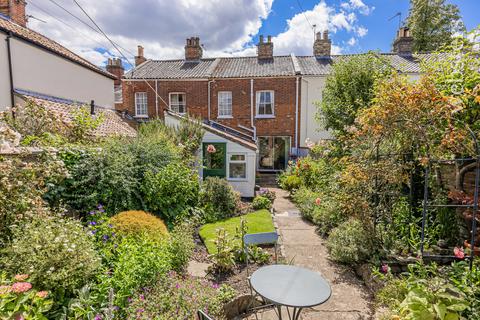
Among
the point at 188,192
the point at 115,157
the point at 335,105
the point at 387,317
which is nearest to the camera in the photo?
the point at 387,317

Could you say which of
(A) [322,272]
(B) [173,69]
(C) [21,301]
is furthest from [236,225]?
(B) [173,69]

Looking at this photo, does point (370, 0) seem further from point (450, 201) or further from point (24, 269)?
point (24, 269)

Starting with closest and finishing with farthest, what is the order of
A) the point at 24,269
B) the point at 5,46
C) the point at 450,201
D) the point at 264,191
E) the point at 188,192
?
the point at 24,269 < the point at 450,201 < the point at 188,192 < the point at 5,46 < the point at 264,191

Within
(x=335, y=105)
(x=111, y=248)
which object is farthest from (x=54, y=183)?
(x=335, y=105)

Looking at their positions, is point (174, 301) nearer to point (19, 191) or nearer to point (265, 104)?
point (19, 191)

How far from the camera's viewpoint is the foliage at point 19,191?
3.77 meters

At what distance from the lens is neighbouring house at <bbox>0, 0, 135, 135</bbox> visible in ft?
27.9

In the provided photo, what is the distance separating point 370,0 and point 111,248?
9602 mm

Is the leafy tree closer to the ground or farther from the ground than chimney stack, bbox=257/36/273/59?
closer to the ground

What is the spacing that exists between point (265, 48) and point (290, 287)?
17.9 meters

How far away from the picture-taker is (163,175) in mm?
7121

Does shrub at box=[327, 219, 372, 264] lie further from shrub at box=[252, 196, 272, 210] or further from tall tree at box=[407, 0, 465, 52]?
tall tree at box=[407, 0, 465, 52]

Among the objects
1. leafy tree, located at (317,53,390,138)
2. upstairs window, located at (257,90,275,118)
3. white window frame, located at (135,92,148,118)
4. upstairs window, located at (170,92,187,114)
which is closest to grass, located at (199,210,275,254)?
leafy tree, located at (317,53,390,138)

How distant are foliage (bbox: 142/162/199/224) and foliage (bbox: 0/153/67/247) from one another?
245 centimetres
